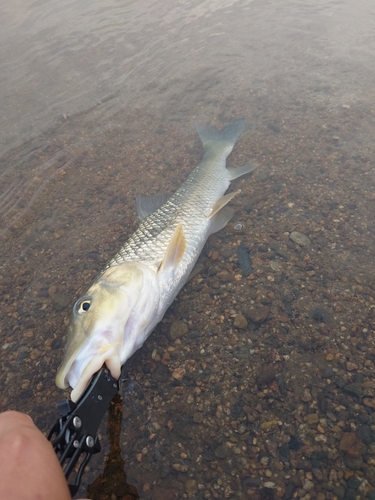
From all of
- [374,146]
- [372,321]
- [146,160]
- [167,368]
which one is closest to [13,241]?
[146,160]

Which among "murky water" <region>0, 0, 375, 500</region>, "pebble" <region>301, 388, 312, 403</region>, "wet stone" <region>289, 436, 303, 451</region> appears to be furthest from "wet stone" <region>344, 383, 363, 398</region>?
"wet stone" <region>289, 436, 303, 451</region>

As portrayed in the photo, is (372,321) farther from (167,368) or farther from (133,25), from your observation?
(133,25)

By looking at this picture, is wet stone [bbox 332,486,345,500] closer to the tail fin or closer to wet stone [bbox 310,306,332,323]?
wet stone [bbox 310,306,332,323]

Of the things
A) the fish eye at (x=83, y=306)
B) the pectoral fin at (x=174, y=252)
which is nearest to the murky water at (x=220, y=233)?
the pectoral fin at (x=174, y=252)

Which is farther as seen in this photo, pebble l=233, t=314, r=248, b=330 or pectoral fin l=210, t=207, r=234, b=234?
pectoral fin l=210, t=207, r=234, b=234

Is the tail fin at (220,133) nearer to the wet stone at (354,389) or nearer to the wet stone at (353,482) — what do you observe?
the wet stone at (354,389)

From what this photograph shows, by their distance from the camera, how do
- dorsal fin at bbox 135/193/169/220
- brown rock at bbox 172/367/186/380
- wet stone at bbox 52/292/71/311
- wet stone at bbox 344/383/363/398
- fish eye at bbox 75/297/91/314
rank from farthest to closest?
dorsal fin at bbox 135/193/169/220
wet stone at bbox 52/292/71/311
brown rock at bbox 172/367/186/380
fish eye at bbox 75/297/91/314
wet stone at bbox 344/383/363/398
